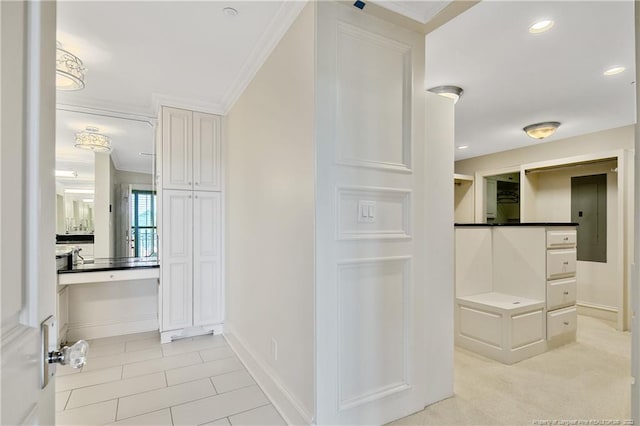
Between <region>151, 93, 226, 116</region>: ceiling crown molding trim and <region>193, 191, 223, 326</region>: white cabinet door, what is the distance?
0.91 meters

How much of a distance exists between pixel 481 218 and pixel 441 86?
11.8ft

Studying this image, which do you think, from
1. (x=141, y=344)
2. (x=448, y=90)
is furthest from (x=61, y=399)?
(x=448, y=90)

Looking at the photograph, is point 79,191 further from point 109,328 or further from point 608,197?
point 608,197

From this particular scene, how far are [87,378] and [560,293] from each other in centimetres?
431

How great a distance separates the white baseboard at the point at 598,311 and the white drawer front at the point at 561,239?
184cm

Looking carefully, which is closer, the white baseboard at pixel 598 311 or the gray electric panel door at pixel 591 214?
the white baseboard at pixel 598 311

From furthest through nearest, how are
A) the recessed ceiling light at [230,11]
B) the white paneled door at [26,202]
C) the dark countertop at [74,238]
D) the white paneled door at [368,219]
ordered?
1. the dark countertop at [74,238]
2. the recessed ceiling light at [230,11]
3. the white paneled door at [368,219]
4. the white paneled door at [26,202]

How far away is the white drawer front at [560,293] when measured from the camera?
3168mm

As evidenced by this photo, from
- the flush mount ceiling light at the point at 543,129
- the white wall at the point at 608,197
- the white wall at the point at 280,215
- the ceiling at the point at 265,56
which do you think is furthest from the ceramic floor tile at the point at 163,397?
the white wall at the point at 608,197

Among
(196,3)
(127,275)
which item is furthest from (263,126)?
(127,275)

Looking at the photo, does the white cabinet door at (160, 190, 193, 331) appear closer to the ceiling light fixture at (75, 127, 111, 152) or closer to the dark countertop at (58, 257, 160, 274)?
the dark countertop at (58, 257, 160, 274)

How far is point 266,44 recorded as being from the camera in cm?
231

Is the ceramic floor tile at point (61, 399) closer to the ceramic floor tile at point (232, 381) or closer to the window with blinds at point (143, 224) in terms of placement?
the ceramic floor tile at point (232, 381)

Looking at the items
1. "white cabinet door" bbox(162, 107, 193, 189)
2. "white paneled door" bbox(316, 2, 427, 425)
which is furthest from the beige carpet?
"white cabinet door" bbox(162, 107, 193, 189)
